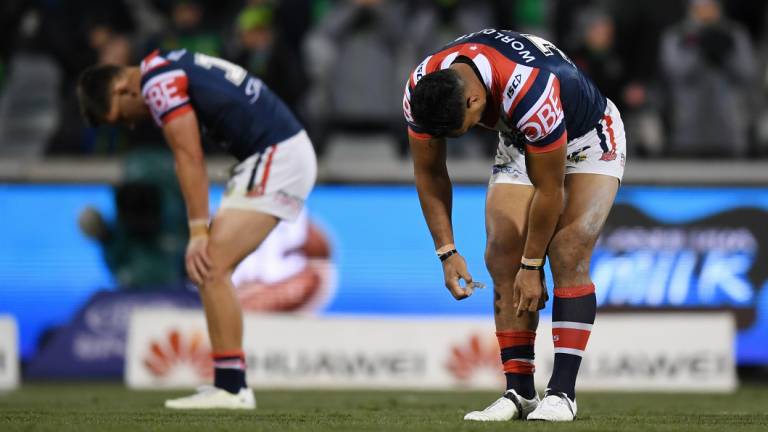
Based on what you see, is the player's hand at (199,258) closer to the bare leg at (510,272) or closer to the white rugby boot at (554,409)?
the bare leg at (510,272)

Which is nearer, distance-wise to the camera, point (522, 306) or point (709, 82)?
point (522, 306)

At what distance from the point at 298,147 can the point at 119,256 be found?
4.56 m

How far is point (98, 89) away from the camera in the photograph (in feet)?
24.8

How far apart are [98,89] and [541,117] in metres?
3.04

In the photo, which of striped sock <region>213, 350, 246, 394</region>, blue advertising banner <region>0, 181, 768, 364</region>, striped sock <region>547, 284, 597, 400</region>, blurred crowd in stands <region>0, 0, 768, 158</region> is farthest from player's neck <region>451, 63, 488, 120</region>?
blurred crowd in stands <region>0, 0, 768, 158</region>

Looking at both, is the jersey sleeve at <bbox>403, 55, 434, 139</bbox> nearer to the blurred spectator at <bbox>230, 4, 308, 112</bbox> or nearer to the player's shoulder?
the player's shoulder

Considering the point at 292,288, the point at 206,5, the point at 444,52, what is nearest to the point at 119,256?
the point at 292,288

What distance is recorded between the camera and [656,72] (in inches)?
563

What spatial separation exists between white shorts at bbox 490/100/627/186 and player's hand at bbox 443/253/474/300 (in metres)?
0.53

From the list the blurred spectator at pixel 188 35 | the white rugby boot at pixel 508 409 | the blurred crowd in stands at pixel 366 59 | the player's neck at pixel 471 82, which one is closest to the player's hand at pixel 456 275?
the white rugby boot at pixel 508 409

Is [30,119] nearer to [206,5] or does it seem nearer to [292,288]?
[206,5]

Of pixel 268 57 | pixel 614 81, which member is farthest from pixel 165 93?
pixel 614 81

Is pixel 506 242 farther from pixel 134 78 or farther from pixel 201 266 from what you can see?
pixel 134 78

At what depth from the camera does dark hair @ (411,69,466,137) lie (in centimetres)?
544
